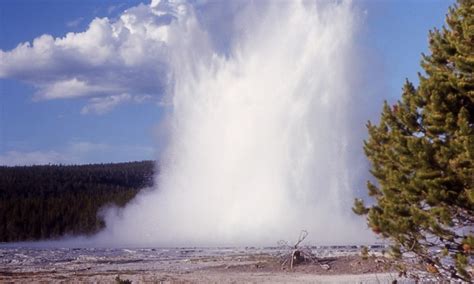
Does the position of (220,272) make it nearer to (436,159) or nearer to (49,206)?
(436,159)

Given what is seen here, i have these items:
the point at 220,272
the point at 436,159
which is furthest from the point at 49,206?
the point at 436,159

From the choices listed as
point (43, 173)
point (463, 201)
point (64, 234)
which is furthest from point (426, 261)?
point (43, 173)

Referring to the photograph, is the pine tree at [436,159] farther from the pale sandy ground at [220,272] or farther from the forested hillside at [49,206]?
the forested hillside at [49,206]

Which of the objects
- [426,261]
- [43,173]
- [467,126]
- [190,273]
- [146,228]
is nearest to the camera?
Answer: [467,126]

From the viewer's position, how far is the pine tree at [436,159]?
399 inches

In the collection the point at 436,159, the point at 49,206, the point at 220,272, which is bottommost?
the point at 220,272

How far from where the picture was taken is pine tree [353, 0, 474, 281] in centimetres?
1014

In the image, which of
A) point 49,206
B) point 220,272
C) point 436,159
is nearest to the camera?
point 436,159

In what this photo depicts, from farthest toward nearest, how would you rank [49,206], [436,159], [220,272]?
[49,206]
[220,272]
[436,159]

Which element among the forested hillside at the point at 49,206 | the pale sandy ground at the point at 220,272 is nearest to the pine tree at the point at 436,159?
the pale sandy ground at the point at 220,272

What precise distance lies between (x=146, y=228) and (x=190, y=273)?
32.6m

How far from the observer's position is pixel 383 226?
36.4 ft

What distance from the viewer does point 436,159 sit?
407 inches

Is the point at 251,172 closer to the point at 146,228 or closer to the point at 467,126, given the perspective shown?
the point at 146,228
